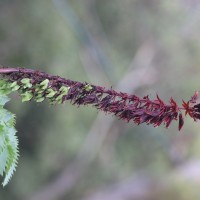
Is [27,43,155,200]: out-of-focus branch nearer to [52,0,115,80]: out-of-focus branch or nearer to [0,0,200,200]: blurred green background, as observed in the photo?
[0,0,200,200]: blurred green background

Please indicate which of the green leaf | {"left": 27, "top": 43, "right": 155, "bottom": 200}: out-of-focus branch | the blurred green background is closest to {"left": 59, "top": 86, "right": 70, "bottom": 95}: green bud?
the green leaf

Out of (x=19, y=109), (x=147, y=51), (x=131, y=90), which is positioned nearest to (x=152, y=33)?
(x=147, y=51)

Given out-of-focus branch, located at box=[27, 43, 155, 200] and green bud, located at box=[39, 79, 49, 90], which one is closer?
green bud, located at box=[39, 79, 49, 90]

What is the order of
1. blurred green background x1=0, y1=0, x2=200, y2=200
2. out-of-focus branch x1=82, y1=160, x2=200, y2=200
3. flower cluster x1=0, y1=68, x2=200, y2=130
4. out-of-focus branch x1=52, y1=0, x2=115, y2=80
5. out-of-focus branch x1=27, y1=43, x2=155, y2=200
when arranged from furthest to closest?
out-of-focus branch x1=82, y1=160, x2=200, y2=200 < out-of-focus branch x1=27, y1=43, x2=155, y2=200 < blurred green background x1=0, y1=0, x2=200, y2=200 < out-of-focus branch x1=52, y1=0, x2=115, y2=80 < flower cluster x1=0, y1=68, x2=200, y2=130

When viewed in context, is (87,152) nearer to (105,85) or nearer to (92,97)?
(105,85)

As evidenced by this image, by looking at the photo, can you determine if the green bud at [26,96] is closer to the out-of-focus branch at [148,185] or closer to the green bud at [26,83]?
the green bud at [26,83]

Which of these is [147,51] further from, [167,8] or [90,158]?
[90,158]

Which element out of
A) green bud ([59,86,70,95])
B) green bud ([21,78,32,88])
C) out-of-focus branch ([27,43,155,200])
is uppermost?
out-of-focus branch ([27,43,155,200])
